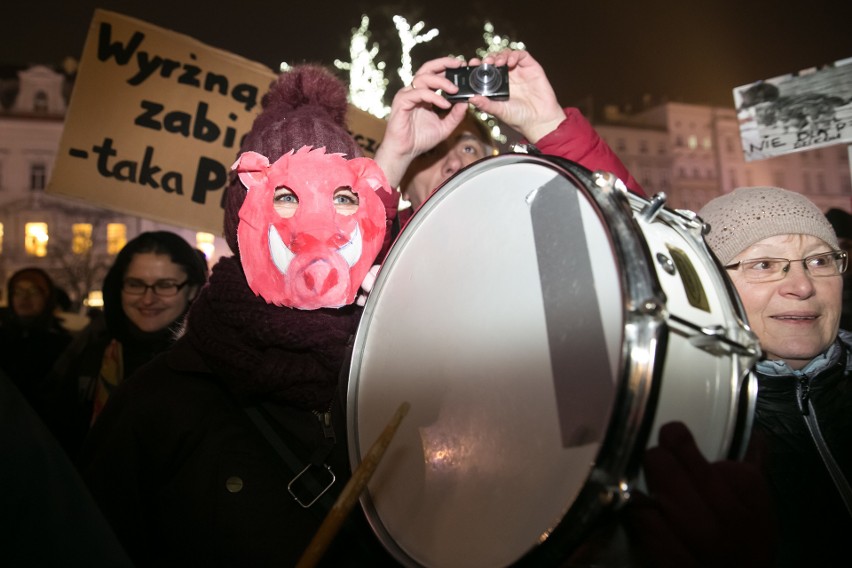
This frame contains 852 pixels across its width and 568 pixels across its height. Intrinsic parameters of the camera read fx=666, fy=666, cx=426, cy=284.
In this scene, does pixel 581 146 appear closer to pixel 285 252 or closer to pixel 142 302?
pixel 285 252

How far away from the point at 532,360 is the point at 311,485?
0.70 meters

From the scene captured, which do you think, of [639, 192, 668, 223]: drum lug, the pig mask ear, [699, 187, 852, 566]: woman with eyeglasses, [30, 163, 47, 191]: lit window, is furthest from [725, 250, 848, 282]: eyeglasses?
[30, 163, 47, 191]: lit window

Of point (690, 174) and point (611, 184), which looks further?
point (690, 174)

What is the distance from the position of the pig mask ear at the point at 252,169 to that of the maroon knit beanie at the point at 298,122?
5cm

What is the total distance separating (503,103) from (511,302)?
1056 mm

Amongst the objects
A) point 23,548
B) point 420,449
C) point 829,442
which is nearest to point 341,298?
point 420,449

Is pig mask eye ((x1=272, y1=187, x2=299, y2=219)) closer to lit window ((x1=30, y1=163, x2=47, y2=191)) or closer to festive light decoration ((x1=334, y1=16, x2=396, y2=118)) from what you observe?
festive light decoration ((x1=334, y1=16, x2=396, y2=118))

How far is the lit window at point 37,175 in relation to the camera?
120ft

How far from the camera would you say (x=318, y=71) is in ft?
6.88

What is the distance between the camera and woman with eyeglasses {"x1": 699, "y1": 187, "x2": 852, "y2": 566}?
5.46 feet

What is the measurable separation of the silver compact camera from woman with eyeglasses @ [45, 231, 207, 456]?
6.17 ft

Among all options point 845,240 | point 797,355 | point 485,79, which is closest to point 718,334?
point 797,355

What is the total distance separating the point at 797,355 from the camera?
1.70 metres

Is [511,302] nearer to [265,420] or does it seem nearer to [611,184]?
[611,184]
